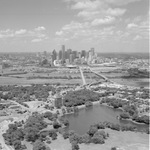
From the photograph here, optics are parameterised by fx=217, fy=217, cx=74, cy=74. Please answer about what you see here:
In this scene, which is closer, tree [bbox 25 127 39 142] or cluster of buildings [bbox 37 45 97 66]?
tree [bbox 25 127 39 142]

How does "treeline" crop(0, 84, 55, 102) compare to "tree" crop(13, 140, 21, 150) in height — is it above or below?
above

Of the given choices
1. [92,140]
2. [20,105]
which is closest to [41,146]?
[92,140]

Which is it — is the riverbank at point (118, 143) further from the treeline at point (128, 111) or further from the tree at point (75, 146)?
the treeline at point (128, 111)

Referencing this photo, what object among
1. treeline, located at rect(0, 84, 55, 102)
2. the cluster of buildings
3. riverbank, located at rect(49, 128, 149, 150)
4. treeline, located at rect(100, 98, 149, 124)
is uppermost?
the cluster of buildings

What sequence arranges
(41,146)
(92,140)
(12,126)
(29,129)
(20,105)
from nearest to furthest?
(41,146), (92,140), (29,129), (12,126), (20,105)

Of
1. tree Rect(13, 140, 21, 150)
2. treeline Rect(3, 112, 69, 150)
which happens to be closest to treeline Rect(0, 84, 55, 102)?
treeline Rect(3, 112, 69, 150)

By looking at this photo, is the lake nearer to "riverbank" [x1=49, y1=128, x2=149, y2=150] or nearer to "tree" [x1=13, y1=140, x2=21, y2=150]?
"riverbank" [x1=49, y1=128, x2=149, y2=150]

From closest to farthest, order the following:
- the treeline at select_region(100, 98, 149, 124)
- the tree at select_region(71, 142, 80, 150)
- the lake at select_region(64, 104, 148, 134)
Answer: the tree at select_region(71, 142, 80, 150) → the lake at select_region(64, 104, 148, 134) → the treeline at select_region(100, 98, 149, 124)

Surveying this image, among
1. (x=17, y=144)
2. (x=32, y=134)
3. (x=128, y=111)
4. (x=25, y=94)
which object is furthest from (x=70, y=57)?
(x=17, y=144)

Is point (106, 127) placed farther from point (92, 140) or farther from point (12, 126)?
point (12, 126)
